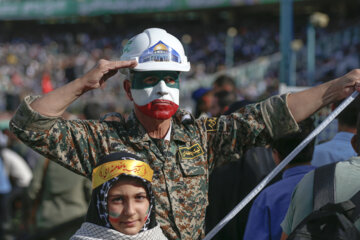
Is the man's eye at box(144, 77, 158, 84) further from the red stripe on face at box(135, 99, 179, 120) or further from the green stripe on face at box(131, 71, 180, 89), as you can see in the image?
the red stripe on face at box(135, 99, 179, 120)

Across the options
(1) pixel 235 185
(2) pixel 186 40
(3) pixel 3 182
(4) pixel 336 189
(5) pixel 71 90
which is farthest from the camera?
(2) pixel 186 40

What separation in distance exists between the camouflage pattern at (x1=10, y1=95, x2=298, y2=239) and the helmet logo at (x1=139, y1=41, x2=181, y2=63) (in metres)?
0.31

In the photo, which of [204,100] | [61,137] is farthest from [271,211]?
[204,100]

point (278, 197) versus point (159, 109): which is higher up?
point (159, 109)

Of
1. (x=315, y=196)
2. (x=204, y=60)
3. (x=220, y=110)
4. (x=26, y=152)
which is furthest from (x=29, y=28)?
(x=315, y=196)

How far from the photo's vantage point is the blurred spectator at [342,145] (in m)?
3.44

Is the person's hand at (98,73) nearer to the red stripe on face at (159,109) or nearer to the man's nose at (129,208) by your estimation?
the red stripe on face at (159,109)

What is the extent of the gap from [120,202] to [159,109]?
0.54 meters

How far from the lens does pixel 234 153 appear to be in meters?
2.68

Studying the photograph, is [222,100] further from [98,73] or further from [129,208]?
[129,208]

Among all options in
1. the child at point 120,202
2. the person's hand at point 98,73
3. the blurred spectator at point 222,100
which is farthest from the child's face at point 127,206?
the blurred spectator at point 222,100

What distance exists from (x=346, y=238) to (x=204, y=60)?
91.8ft

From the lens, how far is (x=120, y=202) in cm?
229

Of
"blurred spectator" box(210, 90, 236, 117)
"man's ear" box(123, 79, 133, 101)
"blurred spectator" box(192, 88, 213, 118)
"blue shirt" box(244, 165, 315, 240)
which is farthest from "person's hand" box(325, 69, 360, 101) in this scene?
"blurred spectator" box(192, 88, 213, 118)
